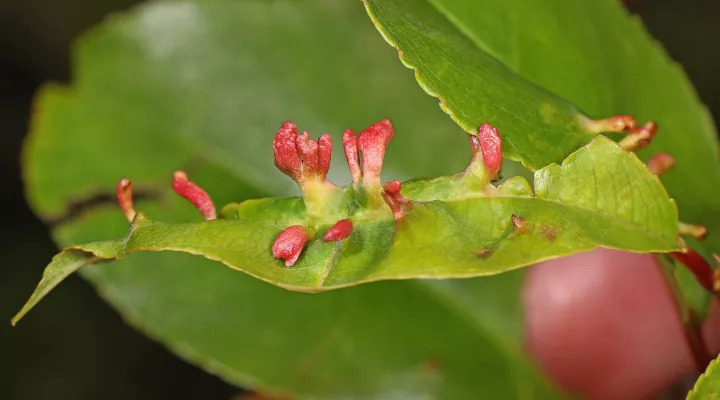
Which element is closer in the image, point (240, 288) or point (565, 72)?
point (565, 72)

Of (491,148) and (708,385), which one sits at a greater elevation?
(491,148)

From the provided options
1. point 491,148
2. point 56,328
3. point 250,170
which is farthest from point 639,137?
point 56,328

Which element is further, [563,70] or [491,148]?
[563,70]

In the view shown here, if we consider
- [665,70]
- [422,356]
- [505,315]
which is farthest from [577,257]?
[665,70]

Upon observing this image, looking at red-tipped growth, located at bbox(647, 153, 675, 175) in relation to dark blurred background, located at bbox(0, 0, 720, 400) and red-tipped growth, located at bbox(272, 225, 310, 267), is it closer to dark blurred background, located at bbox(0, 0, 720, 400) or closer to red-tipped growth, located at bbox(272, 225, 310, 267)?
red-tipped growth, located at bbox(272, 225, 310, 267)

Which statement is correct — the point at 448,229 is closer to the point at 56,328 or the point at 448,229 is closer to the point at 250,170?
the point at 250,170

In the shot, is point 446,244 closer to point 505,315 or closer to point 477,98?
point 477,98

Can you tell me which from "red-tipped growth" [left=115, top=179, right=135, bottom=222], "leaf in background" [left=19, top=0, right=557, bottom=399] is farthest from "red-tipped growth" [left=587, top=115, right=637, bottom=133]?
"leaf in background" [left=19, top=0, right=557, bottom=399]
